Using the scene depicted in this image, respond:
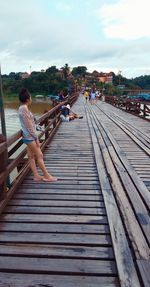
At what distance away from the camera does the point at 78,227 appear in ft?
12.6

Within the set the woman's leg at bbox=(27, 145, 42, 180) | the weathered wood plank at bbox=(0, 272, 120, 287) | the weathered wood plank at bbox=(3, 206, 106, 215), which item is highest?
the woman's leg at bbox=(27, 145, 42, 180)

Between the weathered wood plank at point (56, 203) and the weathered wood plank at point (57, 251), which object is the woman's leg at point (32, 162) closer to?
the weathered wood plank at point (56, 203)

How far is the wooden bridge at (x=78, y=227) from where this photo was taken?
9.55 ft

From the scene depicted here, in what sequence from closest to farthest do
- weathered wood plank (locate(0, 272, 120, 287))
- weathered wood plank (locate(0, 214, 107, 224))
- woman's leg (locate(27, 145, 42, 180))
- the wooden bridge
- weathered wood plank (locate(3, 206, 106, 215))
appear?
1. weathered wood plank (locate(0, 272, 120, 287))
2. the wooden bridge
3. weathered wood plank (locate(0, 214, 107, 224))
4. weathered wood plank (locate(3, 206, 106, 215))
5. woman's leg (locate(27, 145, 42, 180))

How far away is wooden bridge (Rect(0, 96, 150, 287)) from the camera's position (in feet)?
9.55

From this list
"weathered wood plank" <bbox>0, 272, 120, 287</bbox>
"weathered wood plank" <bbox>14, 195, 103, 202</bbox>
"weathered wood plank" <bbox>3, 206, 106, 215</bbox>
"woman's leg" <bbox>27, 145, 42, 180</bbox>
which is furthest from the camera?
"woman's leg" <bbox>27, 145, 42, 180</bbox>

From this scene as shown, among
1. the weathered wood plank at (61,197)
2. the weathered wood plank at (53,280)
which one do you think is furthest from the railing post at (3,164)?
the weathered wood plank at (53,280)

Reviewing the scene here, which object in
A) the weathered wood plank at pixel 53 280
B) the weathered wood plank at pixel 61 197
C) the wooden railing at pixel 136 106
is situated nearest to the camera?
the weathered wood plank at pixel 53 280

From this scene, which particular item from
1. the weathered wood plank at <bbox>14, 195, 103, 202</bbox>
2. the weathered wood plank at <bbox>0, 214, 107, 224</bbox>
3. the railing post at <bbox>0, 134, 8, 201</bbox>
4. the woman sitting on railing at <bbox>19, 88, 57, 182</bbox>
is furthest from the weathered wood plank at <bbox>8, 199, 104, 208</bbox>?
the woman sitting on railing at <bbox>19, 88, 57, 182</bbox>

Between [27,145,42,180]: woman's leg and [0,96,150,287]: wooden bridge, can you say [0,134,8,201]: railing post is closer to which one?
[0,96,150,287]: wooden bridge

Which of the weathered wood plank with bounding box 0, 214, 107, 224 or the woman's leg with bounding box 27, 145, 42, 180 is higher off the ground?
the woman's leg with bounding box 27, 145, 42, 180

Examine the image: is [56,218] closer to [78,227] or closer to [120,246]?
[78,227]

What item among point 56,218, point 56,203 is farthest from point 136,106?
point 56,218

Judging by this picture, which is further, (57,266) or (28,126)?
(28,126)
